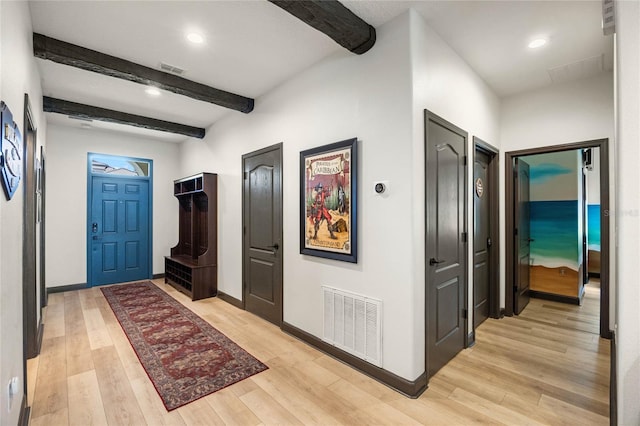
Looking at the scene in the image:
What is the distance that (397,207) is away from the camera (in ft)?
7.76

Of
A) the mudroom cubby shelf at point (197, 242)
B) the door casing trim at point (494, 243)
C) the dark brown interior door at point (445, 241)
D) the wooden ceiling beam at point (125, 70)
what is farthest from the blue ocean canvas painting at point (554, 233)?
the mudroom cubby shelf at point (197, 242)

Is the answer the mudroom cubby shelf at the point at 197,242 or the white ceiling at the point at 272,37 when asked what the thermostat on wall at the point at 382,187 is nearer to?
the white ceiling at the point at 272,37

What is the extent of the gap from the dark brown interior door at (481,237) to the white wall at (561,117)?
0.25m

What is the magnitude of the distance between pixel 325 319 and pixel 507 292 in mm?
2592

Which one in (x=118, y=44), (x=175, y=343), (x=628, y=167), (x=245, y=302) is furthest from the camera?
(x=245, y=302)

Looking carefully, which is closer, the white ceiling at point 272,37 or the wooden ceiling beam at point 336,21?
the wooden ceiling beam at point 336,21

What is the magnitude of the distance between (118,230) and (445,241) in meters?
6.01

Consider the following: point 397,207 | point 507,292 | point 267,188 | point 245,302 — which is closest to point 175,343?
point 245,302

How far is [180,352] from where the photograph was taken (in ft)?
9.71

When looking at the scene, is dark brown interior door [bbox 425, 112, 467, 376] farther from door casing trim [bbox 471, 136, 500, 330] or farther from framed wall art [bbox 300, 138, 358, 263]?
door casing trim [bbox 471, 136, 500, 330]

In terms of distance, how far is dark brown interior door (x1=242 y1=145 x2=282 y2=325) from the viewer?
3.61 meters

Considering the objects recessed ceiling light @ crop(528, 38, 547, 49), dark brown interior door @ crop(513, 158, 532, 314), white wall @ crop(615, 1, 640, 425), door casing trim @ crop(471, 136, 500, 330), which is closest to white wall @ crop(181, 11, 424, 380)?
white wall @ crop(615, 1, 640, 425)

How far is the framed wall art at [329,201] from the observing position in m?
2.69

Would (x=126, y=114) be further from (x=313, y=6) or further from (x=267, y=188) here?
(x=313, y=6)
